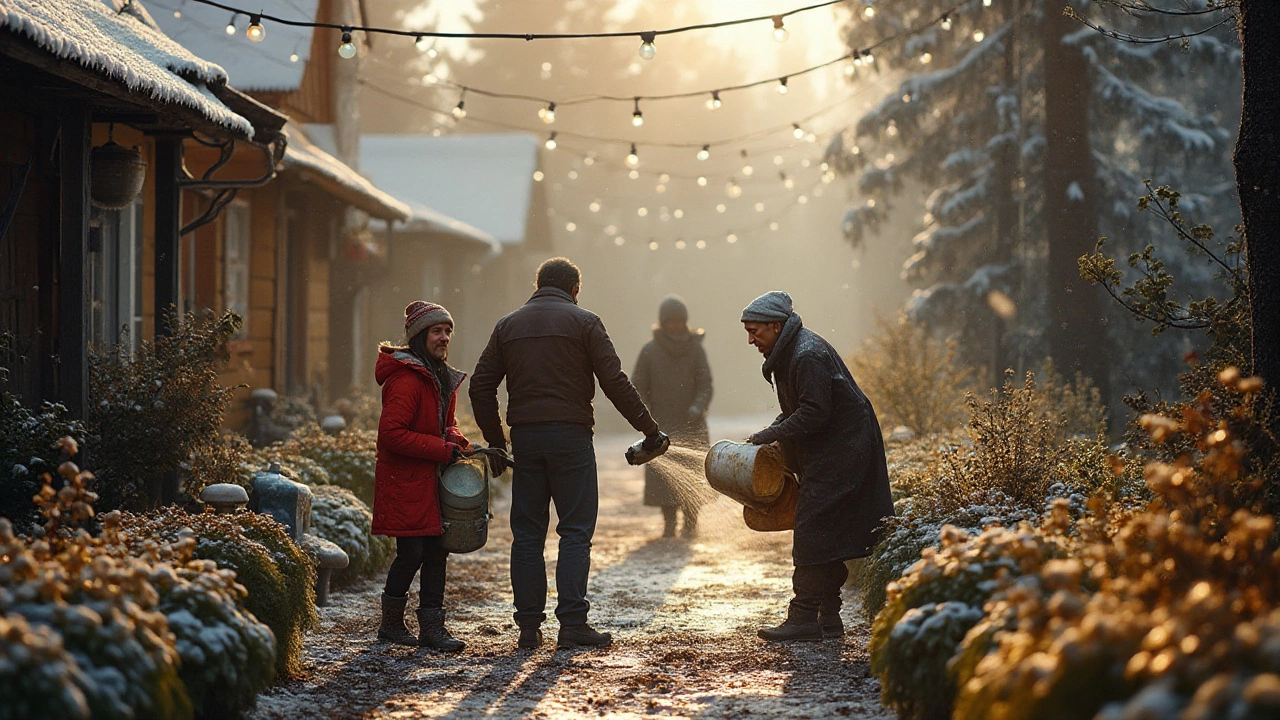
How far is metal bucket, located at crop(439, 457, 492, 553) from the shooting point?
6.81 meters

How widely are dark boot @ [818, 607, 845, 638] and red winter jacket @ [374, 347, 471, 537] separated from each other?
82.8 inches

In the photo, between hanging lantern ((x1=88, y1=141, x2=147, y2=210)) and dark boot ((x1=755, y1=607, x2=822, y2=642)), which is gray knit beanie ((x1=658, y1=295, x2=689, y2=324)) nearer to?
hanging lantern ((x1=88, y1=141, x2=147, y2=210))

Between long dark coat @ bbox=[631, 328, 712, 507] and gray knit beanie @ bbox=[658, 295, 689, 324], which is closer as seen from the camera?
long dark coat @ bbox=[631, 328, 712, 507]

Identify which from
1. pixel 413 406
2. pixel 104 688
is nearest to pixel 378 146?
pixel 413 406

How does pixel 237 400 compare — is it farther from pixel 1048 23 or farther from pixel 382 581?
pixel 1048 23

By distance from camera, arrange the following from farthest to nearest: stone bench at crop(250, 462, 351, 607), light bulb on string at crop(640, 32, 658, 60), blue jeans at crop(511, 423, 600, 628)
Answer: light bulb on string at crop(640, 32, 658, 60) → stone bench at crop(250, 462, 351, 607) → blue jeans at crop(511, 423, 600, 628)

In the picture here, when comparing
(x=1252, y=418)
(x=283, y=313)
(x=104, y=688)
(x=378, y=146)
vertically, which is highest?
(x=378, y=146)

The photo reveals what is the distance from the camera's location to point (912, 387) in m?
14.8

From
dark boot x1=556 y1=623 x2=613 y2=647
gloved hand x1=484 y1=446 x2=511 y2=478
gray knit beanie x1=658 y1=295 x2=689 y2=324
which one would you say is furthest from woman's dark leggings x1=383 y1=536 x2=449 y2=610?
gray knit beanie x1=658 y1=295 x2=689 y2=324

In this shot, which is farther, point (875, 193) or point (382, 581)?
point (875, 193)

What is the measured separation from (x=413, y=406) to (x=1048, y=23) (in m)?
11.7

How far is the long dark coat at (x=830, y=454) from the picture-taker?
6.94 meters

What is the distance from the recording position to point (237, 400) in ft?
45.9

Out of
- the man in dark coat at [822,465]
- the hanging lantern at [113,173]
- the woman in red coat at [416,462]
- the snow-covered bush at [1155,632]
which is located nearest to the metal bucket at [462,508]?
the woman in red coat at [416,462]
